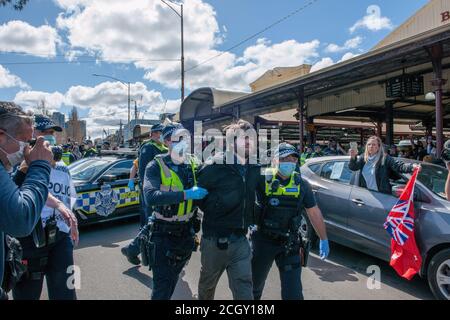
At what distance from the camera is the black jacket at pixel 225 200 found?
2.56 metres

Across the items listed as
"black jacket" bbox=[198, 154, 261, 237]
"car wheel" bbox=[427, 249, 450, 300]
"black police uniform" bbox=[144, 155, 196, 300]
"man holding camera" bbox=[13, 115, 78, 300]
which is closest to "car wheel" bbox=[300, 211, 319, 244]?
"car wheel" bbox=[427, 249, 450, 300]

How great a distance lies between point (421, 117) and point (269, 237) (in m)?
19.9

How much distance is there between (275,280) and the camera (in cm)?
417

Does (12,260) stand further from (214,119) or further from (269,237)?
(214,119)

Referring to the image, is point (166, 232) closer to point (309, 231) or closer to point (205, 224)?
point (205, 224)

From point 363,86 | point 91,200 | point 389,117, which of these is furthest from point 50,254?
point 389,117

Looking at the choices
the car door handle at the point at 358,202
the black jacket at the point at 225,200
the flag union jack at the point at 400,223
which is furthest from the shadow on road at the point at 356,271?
the black jacket at the point at 225,200

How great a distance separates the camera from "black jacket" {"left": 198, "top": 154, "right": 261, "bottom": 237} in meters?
2.56

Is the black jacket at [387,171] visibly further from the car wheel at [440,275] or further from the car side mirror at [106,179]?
the car side mirror at [106,179]

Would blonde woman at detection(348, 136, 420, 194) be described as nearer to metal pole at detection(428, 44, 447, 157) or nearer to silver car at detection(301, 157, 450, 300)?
silver car at detection(301, 157, 450, 300)

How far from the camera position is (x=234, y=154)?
2646 millimetres

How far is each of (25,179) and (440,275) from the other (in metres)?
3.82
